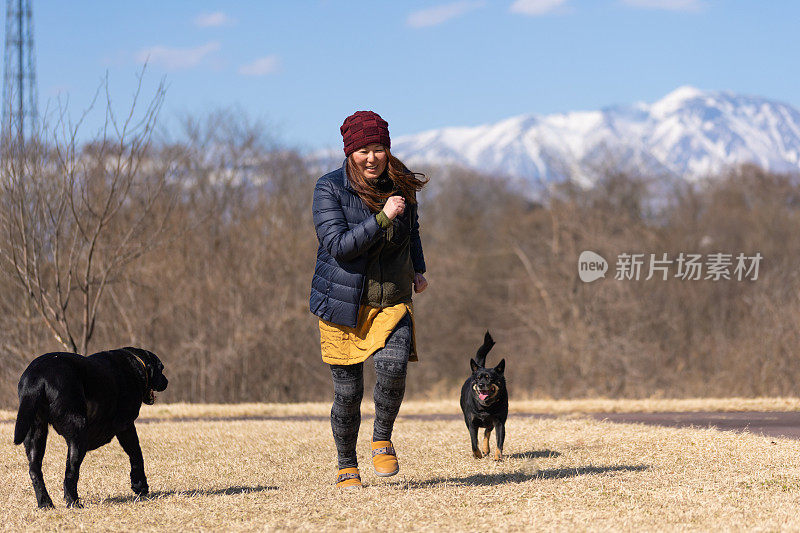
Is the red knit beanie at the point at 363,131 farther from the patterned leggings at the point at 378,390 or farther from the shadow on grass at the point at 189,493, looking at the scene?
the shadow on grass at the point at 189,493

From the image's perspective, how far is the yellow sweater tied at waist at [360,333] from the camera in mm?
5395

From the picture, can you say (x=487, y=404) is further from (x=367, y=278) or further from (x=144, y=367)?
(x=144, y=367)

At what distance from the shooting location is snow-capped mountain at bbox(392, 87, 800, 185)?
122 ft

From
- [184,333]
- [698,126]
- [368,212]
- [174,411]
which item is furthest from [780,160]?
[698,126]

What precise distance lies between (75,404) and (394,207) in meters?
2.23

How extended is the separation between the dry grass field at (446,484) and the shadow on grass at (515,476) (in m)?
0.01

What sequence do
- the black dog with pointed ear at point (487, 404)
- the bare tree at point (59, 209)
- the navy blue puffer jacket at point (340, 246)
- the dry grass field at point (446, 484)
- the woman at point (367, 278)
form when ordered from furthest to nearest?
the bare tree at point (59, 209), the black dog with pointed ear at point (487, 404), the woman at point (367, 278), the navy blue puffer jacket at point (340, 246), the dry grass field at point (446, 484)

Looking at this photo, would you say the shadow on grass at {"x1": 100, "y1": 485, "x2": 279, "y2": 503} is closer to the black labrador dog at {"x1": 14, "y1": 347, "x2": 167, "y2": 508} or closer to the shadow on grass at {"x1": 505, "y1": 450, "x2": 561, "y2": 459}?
the black labrador dog at {"x1": 14, "y1": 347, "x2": 167, "y2": 508}

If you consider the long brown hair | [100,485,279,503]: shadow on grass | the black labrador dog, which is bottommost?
[100,485,279,503]: shadow on grass

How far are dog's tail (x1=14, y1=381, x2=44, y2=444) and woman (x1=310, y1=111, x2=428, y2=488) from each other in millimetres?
1675

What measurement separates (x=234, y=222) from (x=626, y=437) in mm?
22362

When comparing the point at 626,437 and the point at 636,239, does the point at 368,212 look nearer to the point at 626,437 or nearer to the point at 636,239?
the point at 626,437

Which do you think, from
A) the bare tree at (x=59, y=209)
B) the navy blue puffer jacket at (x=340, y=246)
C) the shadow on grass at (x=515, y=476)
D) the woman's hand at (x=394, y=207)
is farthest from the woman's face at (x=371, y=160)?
the bare tree at (x=59, y=209)

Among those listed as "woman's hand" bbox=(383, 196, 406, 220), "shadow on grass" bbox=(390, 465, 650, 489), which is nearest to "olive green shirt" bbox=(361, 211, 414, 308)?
"woman's hand" bbox=(383, 196, 406, 220)
